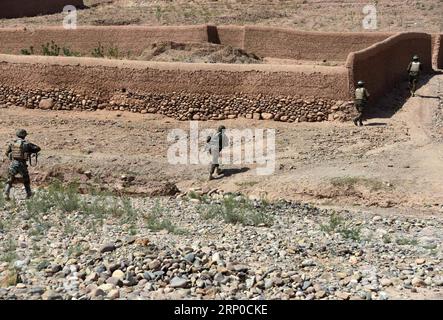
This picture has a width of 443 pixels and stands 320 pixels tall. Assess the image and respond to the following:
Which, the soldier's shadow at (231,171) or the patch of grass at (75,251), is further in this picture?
the soldier's shadow at (231,171)

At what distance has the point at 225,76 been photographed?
54.8ft

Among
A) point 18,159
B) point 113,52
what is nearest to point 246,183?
point 18,159

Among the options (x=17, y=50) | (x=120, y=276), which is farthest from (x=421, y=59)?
(x=120, y=276)

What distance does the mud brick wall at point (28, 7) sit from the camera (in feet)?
96.4

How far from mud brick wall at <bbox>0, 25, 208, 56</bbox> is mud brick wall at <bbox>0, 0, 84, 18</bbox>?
7.34 metres

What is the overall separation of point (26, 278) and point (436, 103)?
13.2 metres

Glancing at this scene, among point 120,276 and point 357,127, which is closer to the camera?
point 120,276

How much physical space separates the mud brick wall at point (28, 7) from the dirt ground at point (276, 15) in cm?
100

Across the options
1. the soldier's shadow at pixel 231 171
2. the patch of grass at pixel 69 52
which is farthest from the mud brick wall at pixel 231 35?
the soldier's shadow at pixel 231 171

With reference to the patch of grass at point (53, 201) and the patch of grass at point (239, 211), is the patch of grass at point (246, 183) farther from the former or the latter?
the patch of grass at point (53, 201)

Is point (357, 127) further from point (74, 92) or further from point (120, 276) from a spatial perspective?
point (120, 276)

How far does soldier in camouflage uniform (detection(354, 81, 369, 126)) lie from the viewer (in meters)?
15.4

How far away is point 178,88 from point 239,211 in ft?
23.4

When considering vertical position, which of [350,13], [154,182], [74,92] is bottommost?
[154,182]
